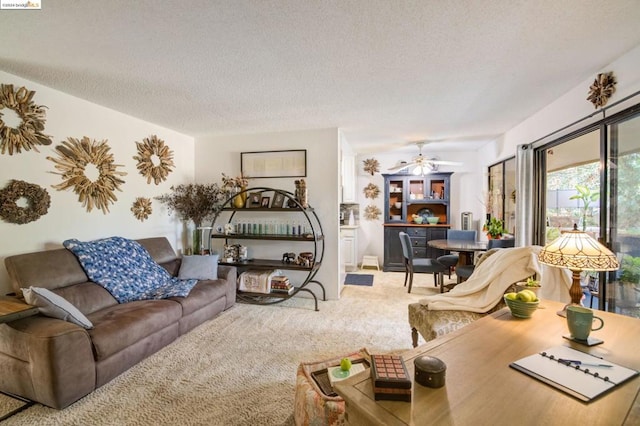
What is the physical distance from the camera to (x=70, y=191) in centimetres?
282

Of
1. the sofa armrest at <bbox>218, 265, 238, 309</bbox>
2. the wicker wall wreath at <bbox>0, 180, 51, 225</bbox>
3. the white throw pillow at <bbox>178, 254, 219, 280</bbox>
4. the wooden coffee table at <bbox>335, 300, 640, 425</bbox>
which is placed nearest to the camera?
the wooden coffee table at <bbox>335, 300, 640, 425</bbox>

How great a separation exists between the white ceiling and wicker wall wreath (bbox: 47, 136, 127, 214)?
1.66 ft

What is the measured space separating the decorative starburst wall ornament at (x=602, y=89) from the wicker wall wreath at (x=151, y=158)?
15.6ft

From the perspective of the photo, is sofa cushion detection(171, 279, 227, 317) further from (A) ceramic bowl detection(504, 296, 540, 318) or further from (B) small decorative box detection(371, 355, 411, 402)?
(A) ceramic bowl detection(504, 296, 540, 318)

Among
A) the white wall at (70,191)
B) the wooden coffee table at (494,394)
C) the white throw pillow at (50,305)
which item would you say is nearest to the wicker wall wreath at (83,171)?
the white wall at (70,191)

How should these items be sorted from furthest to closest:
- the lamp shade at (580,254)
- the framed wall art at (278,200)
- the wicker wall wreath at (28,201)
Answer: the framed wall art at (278,200)
the wicker wall wreath at (28,201)
the lamp shade at (580,254)

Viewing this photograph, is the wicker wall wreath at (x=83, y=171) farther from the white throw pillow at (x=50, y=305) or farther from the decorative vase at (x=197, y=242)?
the white throw pillow at (x=50, y=305)

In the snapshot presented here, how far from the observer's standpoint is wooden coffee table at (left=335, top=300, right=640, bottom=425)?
2.67 ft

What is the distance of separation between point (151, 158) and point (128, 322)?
2320 millimetres

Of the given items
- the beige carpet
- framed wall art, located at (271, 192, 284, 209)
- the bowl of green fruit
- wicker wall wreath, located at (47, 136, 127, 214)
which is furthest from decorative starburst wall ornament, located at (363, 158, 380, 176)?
the bowl of green fruit

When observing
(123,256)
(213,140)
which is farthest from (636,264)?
(213,140)

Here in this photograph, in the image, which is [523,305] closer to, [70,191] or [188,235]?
[70,191]

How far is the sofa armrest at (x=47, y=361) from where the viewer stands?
5.81ft

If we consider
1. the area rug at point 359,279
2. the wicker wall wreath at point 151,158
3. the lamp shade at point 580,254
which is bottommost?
the area rug at point 359,279
